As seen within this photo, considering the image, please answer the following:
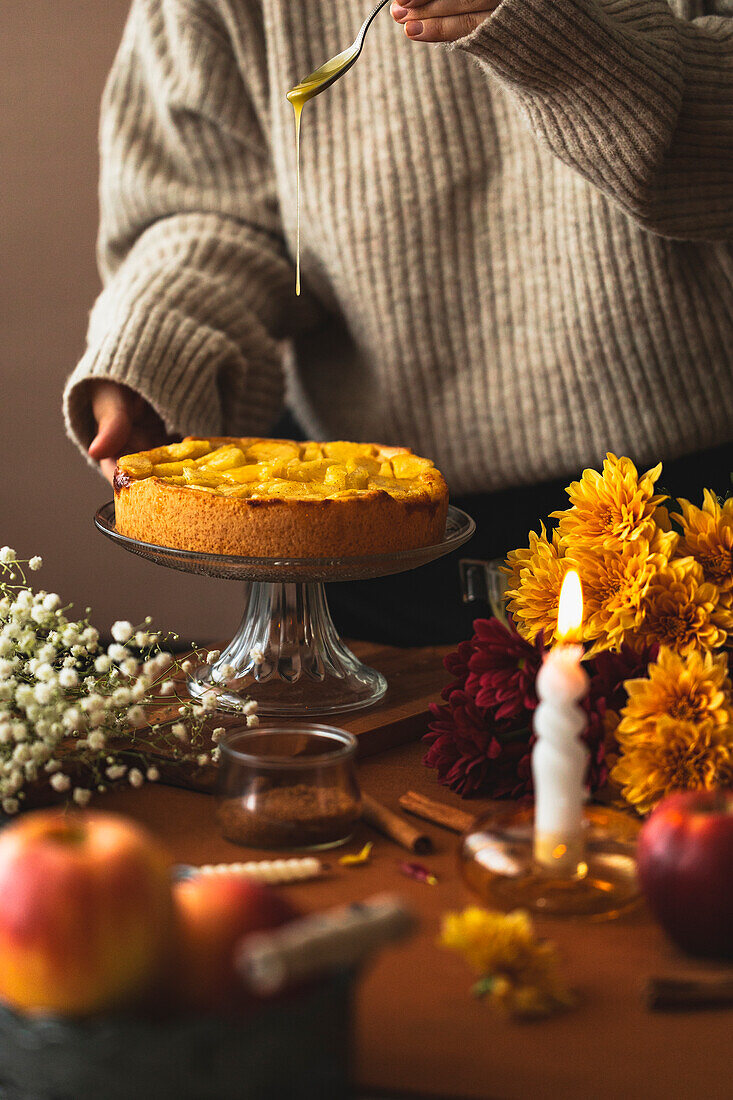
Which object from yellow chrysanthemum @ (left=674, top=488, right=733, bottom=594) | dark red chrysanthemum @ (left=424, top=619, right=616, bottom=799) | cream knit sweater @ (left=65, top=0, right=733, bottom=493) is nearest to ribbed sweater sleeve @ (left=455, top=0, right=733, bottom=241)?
cream knit sweater @ (left=65, top=0, right=733, bottom=493)

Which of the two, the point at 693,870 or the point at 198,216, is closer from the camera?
the point at 693,870

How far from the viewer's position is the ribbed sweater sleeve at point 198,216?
1469 millimetres

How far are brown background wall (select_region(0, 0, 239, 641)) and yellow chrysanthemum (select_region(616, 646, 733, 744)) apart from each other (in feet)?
6.82

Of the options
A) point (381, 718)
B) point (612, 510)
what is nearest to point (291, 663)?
point (381, 718)

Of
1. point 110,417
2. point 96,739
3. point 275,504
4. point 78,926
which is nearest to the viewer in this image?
point 78,926

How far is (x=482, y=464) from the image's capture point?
1.60m

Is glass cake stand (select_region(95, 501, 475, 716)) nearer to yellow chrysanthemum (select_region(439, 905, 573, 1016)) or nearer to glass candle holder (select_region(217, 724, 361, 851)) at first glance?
glass candle holder (select_region(217, 724, 361, 851))

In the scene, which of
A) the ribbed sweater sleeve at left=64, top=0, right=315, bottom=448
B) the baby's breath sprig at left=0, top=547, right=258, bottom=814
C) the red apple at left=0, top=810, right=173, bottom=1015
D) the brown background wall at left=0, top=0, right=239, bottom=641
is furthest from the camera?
the brown background wall at left=0, top=0, right=239, bottom=641

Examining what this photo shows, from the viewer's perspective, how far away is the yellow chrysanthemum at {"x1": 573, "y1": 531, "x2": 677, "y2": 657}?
34.1 inches

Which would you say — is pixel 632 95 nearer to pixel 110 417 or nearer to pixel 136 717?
pixel 110 417

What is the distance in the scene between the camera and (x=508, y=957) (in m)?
0.61

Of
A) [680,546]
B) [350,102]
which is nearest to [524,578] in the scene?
[680,546]

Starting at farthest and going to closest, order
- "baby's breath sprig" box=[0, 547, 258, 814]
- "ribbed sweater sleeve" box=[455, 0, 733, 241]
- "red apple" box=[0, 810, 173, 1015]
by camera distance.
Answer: "ribbed sweater sleeve" box=[455, 0, 733, 241] → "baby's breath sprig" box=[0, 547, 258, 814] → "red apple" box=[0, 810, 173, 1015]

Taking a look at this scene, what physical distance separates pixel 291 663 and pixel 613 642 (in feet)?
1.26
